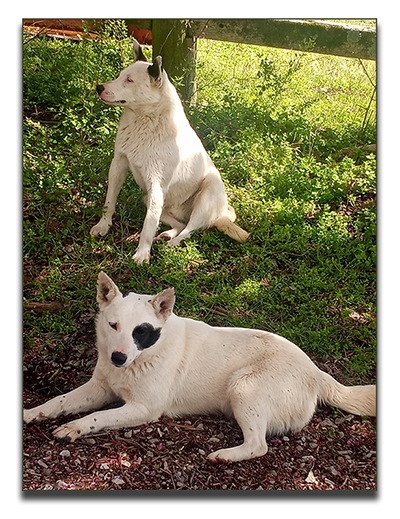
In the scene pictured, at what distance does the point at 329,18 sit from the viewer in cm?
297

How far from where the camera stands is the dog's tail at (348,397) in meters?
2.71

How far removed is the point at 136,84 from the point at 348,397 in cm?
171

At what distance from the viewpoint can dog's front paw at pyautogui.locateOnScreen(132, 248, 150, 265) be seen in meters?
2.93

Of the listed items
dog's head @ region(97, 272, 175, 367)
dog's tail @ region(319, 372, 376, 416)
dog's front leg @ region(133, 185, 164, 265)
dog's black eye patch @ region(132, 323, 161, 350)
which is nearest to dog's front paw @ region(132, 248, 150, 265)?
dog's front leg @ region(133, 185, 164, 265)

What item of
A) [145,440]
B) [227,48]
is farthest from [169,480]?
[227,48]

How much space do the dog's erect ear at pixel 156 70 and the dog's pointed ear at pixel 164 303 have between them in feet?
3.38

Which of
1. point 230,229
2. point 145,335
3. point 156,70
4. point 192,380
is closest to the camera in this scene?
point 145,335

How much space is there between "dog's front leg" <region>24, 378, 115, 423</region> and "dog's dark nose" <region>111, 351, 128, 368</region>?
26 cm

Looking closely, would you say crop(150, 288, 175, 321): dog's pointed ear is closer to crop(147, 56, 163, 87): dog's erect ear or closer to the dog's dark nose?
the dog's dark nose

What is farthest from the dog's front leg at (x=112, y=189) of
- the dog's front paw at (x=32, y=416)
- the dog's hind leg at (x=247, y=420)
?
the dog's hind leg at (x=247, y=420)

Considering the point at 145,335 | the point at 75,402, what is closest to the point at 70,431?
the point at 75,402

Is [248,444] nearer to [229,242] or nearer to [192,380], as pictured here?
[192,380]

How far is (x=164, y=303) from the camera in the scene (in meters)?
2.61
